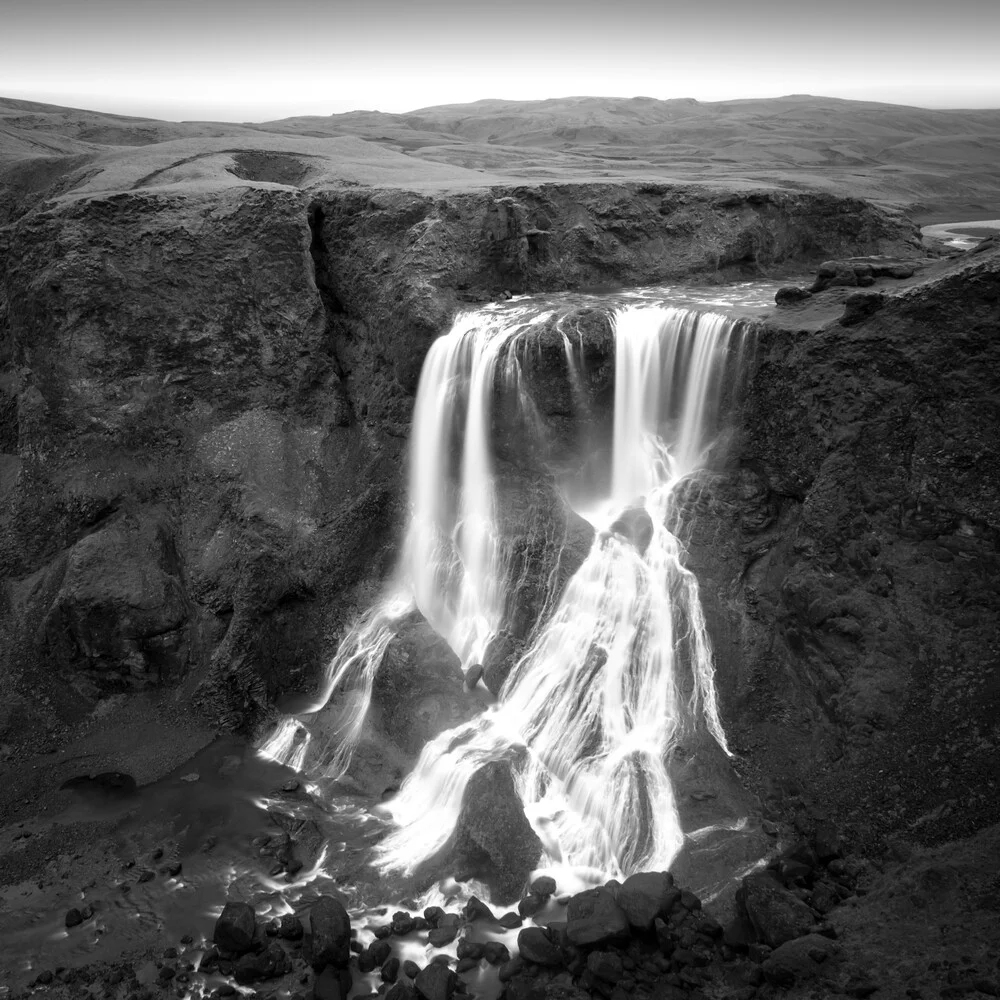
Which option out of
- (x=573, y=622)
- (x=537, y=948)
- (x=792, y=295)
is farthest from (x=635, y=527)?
(x=537, y=948)

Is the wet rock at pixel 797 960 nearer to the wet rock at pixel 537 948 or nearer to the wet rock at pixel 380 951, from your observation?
the wet rock at pixel 537 948

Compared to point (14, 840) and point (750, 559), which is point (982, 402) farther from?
point (14, 840)

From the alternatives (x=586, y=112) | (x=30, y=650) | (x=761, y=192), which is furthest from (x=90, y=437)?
(x=586, y=112)

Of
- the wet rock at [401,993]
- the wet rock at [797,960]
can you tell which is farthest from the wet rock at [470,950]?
the wet rock at [797,960]

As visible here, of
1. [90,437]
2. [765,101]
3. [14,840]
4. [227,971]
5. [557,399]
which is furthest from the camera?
[765,101]

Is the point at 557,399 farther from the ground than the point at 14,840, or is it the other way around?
the point at 557,399

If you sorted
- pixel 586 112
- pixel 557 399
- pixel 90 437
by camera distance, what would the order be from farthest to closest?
pixel 586 112, pixel 90 437, pixel 557 399

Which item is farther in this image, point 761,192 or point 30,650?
point 761,192
